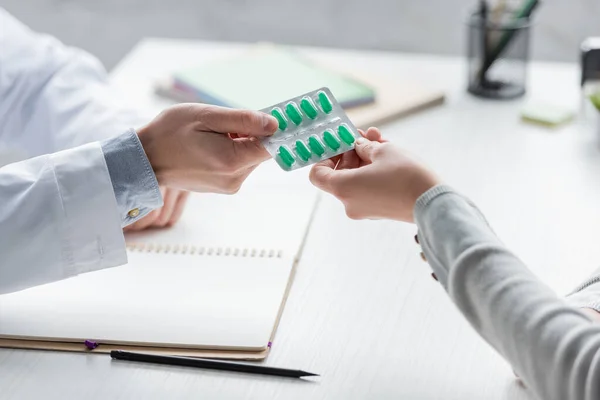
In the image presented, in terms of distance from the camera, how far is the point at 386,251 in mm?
861

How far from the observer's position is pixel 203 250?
85 cm

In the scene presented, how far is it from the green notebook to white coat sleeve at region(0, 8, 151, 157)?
0.12 metres

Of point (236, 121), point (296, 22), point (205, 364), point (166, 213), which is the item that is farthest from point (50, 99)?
point (296, 22)

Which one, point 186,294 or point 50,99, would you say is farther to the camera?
point 50,99

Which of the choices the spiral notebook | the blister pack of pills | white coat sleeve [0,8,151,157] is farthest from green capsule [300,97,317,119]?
white coat sleeve [0,8,151,157]

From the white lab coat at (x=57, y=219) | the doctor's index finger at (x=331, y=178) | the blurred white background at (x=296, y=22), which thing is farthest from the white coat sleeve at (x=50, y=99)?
the blurred white background at (x=296, y=22)

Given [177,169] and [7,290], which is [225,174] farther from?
[7,290]

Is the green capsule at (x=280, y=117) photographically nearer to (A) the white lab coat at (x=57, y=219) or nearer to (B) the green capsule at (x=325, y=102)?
(B) the green capsule at (x=325, y=102)

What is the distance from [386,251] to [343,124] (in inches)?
6.1

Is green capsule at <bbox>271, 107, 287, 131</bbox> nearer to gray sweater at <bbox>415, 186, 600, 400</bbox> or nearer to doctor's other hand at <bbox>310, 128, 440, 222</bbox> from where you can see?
doctor's other hand at <bbox>310, 128, 440, 222</bbox>

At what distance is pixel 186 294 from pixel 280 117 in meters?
0.18

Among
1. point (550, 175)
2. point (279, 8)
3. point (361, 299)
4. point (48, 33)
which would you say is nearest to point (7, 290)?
point (361, 299)

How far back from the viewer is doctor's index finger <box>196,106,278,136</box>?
753 millimetres

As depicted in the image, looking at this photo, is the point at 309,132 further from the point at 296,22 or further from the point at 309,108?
the point at 296,22
